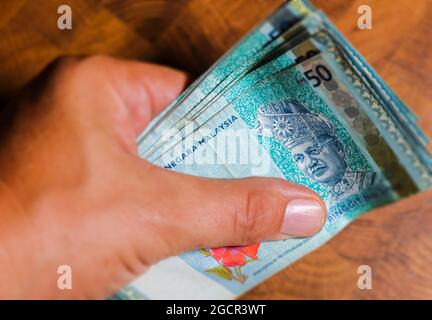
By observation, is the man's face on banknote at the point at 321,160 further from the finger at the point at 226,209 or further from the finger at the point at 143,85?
the finger at the point at 143,85

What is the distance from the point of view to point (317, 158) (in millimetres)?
521

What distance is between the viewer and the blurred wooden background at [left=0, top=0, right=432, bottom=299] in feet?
2.05

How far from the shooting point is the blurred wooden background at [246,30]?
62cm

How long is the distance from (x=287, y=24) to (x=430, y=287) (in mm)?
466

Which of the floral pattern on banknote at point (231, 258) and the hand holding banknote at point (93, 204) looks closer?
the hand holding banknote at point (93, 204)

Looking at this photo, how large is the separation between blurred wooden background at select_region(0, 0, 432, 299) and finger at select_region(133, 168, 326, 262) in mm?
170

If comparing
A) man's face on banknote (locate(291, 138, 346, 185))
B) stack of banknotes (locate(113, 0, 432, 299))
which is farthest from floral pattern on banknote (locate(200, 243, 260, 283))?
man's face on banknote (locate(291, 138, 346, 185))

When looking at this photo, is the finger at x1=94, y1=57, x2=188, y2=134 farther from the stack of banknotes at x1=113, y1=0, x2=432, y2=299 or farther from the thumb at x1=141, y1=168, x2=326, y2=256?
the thumb at x1=141, y1=168, x2=326, y2=256

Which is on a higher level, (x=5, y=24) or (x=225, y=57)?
(x=5, y=24)

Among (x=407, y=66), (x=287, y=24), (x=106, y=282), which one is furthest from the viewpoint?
(x=407, y=66)

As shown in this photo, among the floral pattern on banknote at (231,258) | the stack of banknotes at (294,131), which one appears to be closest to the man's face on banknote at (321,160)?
the stack of banknotes at (294,131)
